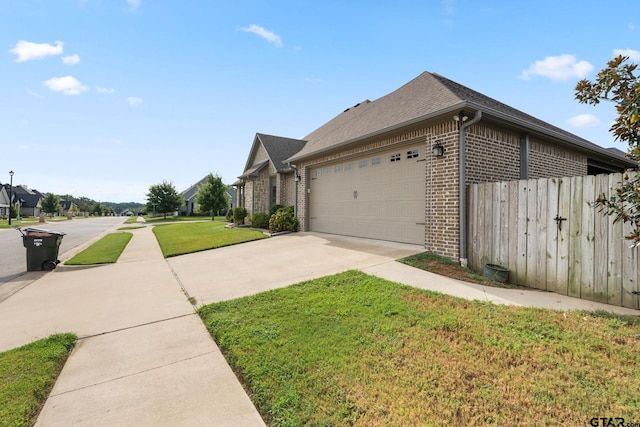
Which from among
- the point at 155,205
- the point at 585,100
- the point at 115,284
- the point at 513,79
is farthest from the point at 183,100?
the point at 155,205

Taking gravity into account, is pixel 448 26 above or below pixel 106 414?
above

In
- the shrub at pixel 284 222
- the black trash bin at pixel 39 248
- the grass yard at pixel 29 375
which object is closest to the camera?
the grass yard at pixel 29 375

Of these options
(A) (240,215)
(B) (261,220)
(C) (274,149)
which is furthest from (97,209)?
(B) (261,220)

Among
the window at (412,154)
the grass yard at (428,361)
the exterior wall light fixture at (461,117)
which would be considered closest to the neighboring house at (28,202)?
the window at (412,154)

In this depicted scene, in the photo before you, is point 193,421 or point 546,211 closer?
point 193,421

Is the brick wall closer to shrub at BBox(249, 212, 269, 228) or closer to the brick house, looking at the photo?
the brick house

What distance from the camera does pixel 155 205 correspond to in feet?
124

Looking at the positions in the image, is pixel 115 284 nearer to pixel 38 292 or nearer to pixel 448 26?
pixel 38 292

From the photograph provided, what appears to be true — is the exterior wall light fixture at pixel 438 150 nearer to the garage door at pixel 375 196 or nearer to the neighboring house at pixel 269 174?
the garage door at pixel 375 196

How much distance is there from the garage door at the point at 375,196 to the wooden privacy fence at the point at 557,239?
5.71 ft

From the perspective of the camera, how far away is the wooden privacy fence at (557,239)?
437 cm

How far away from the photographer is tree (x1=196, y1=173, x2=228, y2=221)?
2942 cm

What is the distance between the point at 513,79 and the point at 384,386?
10.2 m

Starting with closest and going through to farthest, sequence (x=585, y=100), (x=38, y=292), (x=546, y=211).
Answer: (x=585, y=100), (x=546, y=211), (x=38, y=292)
